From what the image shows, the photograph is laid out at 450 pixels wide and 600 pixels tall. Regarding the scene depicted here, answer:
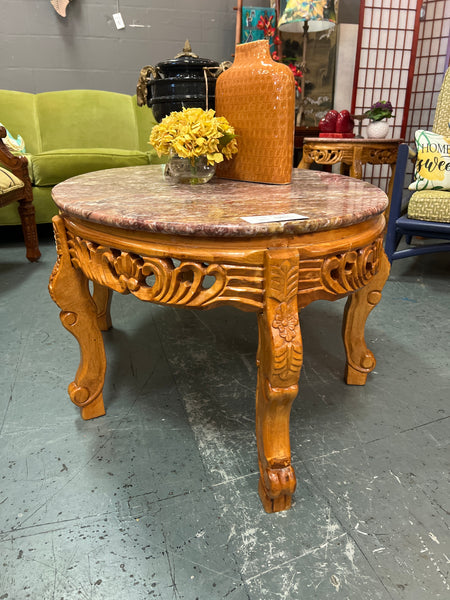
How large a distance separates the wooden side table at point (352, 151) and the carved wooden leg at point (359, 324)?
168cm

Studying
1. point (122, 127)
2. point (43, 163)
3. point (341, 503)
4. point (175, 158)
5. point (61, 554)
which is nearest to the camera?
point (61, 554)

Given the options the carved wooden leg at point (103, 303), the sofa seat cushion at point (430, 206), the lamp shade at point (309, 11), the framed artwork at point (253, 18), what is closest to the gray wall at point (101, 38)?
the framed artwork at point (253, 18)

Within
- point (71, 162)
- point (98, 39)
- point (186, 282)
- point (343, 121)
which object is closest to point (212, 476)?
point (186, 282)

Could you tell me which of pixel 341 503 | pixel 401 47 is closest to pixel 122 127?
pixel 401 47

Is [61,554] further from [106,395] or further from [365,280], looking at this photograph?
[365,280]

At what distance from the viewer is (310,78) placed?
11.8 ft

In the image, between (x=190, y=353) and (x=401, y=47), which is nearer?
(x=190, y=353)

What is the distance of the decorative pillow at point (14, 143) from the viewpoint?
289cm

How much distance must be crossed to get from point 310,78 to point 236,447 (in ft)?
11.3

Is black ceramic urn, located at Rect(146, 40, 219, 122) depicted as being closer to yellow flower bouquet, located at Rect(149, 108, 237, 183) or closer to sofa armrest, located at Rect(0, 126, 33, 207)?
yellow flower bouquet, located at Rect(149, 108, 237, 183)

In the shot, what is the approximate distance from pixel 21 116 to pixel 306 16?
216 centimetres

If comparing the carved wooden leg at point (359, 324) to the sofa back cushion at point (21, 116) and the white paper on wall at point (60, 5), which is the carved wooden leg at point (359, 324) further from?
the white paper on wall at point (60, 5)

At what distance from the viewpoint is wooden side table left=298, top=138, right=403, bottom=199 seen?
267 cm

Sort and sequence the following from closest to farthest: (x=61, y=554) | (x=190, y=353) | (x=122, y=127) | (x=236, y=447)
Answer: (x=61, y=554) → (x=236, y=447) → (x=190, y=353) → (x=122, y=127)
